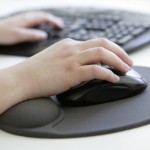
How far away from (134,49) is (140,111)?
0.27 metres

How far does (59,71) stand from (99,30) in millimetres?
333

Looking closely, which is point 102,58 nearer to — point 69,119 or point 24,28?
point 69,119

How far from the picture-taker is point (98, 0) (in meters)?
1.37

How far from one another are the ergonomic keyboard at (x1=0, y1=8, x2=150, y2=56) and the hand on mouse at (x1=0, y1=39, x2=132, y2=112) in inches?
7.4

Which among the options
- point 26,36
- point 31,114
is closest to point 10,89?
point 31,114

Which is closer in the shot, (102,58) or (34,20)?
(102,58)

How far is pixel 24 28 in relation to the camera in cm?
98

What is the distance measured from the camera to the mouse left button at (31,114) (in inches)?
22.0

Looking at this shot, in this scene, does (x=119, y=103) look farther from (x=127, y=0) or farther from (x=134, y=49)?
(x=127, y=0)

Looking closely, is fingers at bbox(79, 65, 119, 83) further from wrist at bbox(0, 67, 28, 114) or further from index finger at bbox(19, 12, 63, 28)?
index finger at bbox(19, 12, 63, 28)

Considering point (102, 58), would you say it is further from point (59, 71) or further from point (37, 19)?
point (37, 19)

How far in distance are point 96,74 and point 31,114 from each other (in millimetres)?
123

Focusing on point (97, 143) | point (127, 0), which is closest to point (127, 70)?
point (97, 143)

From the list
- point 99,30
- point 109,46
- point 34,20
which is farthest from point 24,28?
point 109,46
